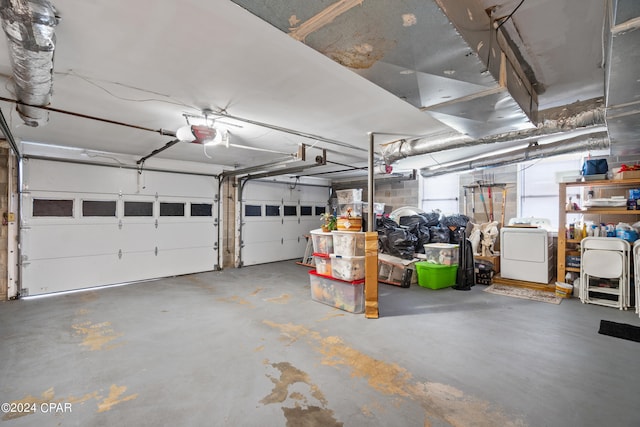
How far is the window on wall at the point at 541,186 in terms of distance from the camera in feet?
17.1

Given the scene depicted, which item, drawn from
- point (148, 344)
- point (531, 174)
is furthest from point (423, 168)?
point (148, 344)

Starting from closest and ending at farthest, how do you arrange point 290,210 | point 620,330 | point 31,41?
1. point 31,41
2. point 620,330
3. point 290,210

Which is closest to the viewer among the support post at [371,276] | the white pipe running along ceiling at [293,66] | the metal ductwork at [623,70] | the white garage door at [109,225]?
the metal ductwork at [623,70]

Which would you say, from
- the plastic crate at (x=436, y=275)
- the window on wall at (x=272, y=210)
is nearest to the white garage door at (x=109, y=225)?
the window on wall at (x=272, y=210)

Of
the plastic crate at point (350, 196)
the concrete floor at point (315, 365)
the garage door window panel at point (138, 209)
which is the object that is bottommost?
the concrete floor at point (315, 365)

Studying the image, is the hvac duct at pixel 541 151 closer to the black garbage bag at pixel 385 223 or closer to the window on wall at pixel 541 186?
the window on wall at pixel 541 186

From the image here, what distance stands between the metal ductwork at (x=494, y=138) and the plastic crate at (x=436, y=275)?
199 cm

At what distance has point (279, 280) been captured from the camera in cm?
564

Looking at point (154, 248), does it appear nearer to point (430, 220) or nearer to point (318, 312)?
point (318, 312)

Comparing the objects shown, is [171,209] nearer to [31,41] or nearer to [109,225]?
[109,225]

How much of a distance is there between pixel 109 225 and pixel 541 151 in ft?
24.3

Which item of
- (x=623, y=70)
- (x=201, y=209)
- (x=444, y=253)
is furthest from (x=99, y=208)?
(x=623, y=70)

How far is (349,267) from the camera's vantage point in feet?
12.0

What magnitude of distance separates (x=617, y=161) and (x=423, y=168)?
3.11 metres
